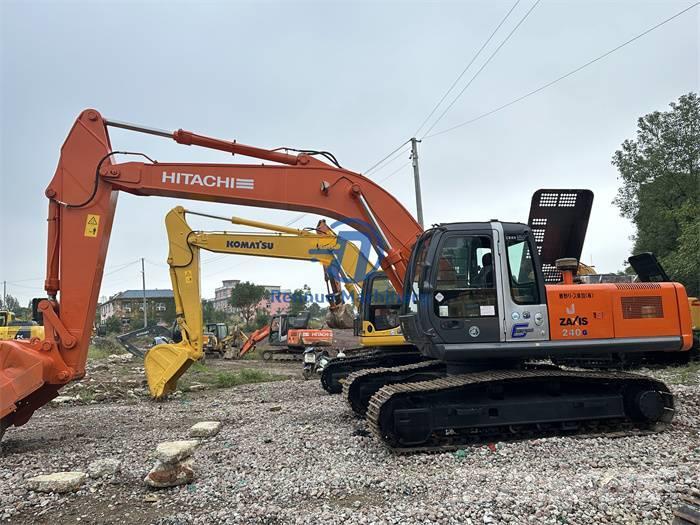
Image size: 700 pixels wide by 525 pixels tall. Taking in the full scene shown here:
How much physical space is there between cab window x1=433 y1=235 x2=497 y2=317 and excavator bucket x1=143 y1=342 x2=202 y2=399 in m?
6.30

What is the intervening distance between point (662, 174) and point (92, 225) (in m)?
36.2

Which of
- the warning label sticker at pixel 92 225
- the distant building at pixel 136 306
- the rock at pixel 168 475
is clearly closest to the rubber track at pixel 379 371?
the rock at pixel 168 475

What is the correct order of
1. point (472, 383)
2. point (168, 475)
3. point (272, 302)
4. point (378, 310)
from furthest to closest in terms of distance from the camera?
point (272, 302) < point (378, 310) < point (472, 383) < point (168, 475)

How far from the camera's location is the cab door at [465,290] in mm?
6246

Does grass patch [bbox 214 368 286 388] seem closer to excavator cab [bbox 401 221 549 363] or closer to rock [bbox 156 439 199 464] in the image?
rock [bbox 156 439 199 464]

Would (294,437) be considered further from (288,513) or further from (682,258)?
(682,258)

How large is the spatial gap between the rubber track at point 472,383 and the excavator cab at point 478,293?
0.93 ft

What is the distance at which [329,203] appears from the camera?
7.69 meters

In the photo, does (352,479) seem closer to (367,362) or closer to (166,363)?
(367,362)

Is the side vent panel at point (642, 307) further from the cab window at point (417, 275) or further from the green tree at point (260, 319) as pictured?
the green tree at point (260, 319)

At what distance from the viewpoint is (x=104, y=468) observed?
5.55 meters

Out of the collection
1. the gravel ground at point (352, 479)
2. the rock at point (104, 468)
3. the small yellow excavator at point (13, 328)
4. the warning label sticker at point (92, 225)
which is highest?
the warning label sticker at point (92, 225)

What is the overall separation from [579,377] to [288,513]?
3904 millimetres

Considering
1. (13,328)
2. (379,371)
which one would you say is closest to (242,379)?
(379,371)
